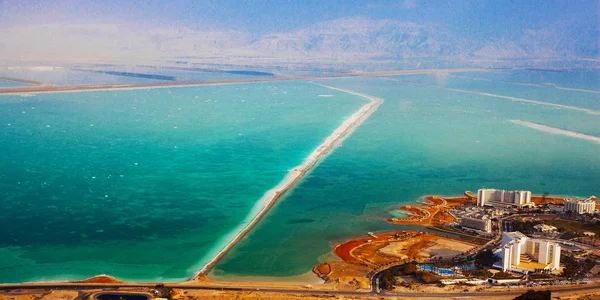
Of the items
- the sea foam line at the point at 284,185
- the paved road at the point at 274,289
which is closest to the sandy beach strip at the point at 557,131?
the sea foam line at the point at 284,185

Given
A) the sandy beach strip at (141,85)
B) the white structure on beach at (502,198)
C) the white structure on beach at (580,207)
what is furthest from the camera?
the sandy beach strip at (141,85)

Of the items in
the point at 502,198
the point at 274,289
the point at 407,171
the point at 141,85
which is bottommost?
the point at 274,289

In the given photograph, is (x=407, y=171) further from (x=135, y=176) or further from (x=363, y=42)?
(x=363, y=42)

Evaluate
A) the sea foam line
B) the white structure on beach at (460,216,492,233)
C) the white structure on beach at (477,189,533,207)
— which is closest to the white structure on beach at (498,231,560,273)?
the white structure on beach at (460,216,492,233)

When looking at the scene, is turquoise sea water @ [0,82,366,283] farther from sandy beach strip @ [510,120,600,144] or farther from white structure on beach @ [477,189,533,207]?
sandy beach strip @ [510,120,600,144]

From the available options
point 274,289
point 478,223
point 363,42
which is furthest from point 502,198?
point 363,42

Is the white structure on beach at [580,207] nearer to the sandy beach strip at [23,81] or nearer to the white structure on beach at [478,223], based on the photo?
the white structure on beach at [478,223]
